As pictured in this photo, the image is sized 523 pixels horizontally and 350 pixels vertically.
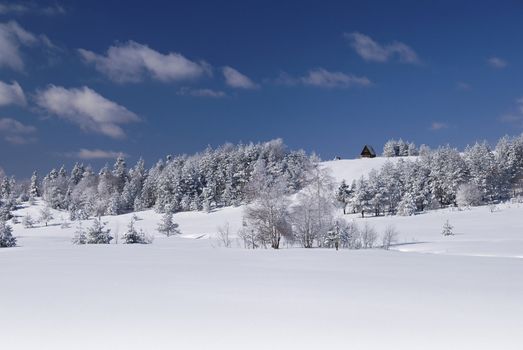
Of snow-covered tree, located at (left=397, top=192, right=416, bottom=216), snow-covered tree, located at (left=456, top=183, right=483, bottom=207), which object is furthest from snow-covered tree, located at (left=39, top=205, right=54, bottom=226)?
snow-covered tree, located at (left=456, top=183, right=483, bottom=207)

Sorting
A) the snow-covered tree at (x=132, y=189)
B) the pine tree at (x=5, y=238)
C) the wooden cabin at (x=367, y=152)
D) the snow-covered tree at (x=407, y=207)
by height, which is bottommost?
the pine tree at (x=5, y=238)

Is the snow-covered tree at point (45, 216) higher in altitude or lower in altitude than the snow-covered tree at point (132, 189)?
lower

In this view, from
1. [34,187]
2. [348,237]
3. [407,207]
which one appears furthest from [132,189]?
Result: [348,237]

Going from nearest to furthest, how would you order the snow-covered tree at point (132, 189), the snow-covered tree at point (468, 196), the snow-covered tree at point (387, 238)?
the snow-covered tree at point (387, 238) → the snow-covered tree at point (468, 196) → the snow-covered tree at point (132, 189)

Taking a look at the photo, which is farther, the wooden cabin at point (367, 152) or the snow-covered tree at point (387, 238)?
the wooden cabin at point (367, 152)

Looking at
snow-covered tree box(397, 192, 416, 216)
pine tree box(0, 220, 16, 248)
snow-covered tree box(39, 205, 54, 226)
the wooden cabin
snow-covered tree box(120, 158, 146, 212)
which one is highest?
the wooden cabin

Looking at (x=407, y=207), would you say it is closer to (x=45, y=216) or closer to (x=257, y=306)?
(x=257, y=306)

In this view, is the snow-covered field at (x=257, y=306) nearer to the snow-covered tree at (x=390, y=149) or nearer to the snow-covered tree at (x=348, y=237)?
the snow-covered tree at (x=348, y=237)

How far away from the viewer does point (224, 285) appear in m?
8.48

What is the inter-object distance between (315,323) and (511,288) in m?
4.92

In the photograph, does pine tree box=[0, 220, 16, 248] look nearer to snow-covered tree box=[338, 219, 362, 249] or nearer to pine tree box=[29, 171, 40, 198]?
snow-covered tree box=[338, 219, 362, 249]

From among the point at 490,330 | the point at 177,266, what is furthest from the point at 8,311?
the point at 490,330

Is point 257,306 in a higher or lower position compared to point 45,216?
lower

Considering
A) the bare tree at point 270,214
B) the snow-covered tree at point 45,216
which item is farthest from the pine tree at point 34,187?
the bare tree at point 270,214
